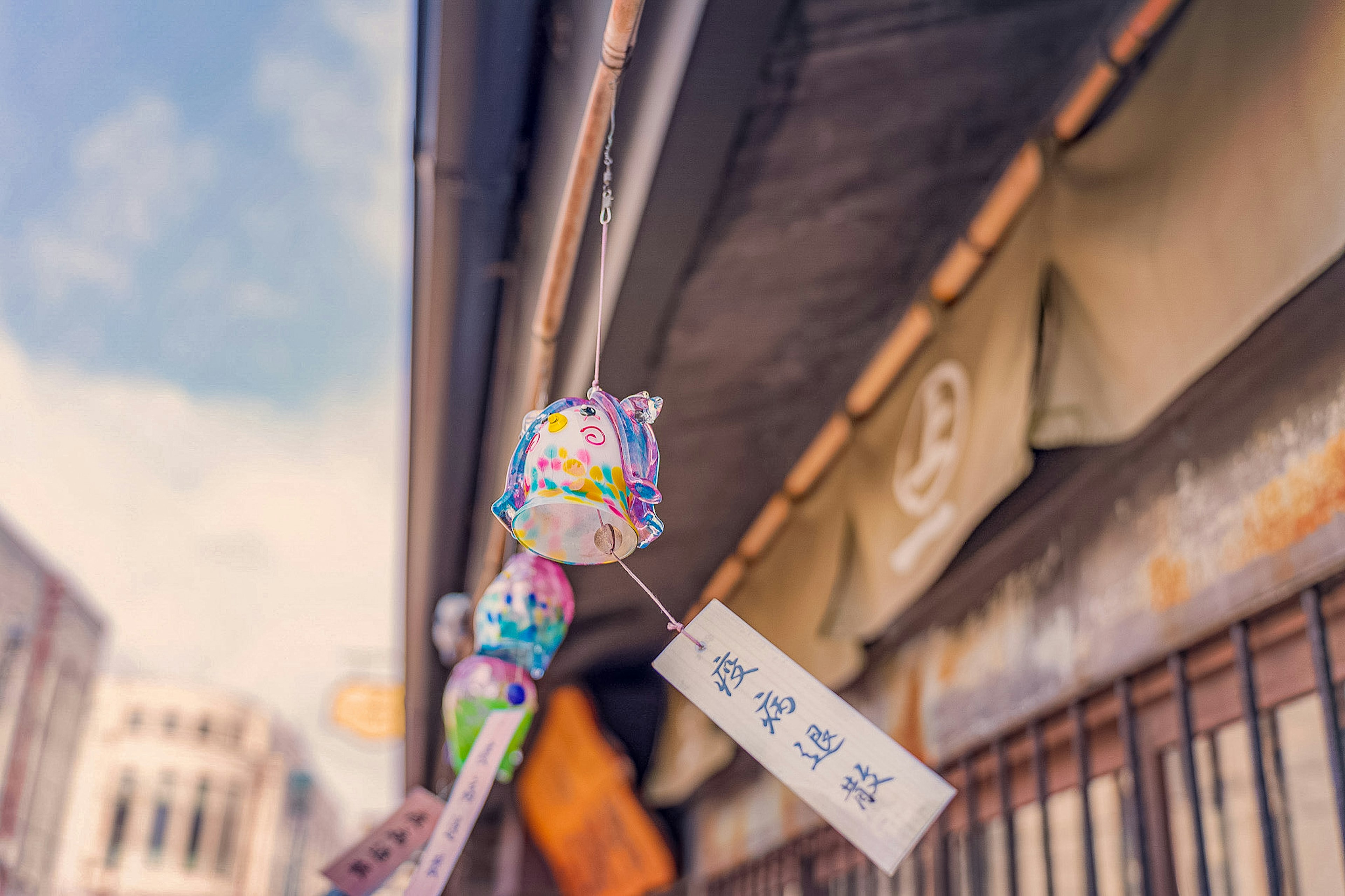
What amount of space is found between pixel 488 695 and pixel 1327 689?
1931mm

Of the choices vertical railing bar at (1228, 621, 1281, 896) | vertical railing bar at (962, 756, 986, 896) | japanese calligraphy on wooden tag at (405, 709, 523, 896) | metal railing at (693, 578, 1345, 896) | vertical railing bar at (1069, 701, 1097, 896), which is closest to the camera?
japanese calligraphy on wooden tag at (405, 709, 523, 896)

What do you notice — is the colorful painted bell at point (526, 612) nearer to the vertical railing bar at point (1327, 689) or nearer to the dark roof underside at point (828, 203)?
the dark roof underside at point (828, 203)

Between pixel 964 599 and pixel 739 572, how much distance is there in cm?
134

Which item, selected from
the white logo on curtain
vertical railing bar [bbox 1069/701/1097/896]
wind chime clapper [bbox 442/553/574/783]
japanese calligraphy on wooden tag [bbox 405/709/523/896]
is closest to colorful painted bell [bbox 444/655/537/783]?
wind chime clapper [bbox 442/553/574/783]

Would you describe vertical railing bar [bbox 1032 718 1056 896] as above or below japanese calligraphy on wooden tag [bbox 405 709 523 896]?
above

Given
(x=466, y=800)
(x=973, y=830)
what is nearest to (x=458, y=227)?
(x=466, y=800)

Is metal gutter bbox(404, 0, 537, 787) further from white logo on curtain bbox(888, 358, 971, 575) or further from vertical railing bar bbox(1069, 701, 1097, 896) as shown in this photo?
vertical railing bar bbox(1069, 701, 1097, 896)

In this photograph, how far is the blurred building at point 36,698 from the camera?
20.9m

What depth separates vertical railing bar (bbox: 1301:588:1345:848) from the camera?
6.86ft

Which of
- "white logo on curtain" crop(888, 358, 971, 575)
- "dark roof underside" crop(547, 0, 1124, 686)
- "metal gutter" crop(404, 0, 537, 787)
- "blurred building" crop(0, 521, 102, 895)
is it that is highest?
"blurred building" crop(0, 521, 102, 895)

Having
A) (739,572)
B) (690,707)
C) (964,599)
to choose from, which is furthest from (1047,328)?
(690,707)

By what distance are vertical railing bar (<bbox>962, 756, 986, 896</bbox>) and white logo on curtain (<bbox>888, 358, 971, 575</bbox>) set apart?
85cm

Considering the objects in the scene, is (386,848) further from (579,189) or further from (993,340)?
(993,340)

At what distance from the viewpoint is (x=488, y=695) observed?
253cm
